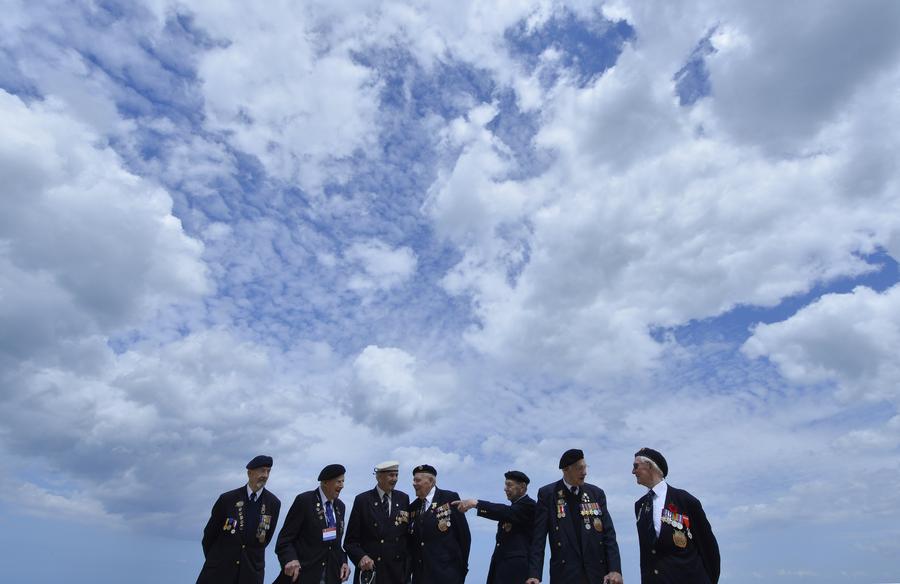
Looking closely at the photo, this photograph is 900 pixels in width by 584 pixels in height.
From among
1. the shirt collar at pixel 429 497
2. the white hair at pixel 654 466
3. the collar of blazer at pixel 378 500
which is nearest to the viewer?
the white hair at pixel 654 466

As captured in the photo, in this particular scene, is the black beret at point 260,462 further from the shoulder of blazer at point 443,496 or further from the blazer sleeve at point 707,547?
the blazer sleeve at point 707,547

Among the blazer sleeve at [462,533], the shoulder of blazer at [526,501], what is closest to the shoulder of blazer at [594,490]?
the shoulder of blazer at [526,501]

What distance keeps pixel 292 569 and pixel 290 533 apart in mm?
657

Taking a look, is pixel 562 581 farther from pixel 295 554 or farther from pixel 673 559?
pixel 295 554

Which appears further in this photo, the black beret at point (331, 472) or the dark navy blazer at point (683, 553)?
the black beret at point (331, 472)

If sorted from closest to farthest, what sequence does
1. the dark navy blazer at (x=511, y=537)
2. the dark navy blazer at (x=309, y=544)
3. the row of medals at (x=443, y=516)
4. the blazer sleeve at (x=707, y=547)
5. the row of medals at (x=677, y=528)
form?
the row of medals at (x=677, y=528) → the blazer sleeve at (x=707, y=547) → the dark navy blazer at (x=309, y=544) → the dark navy blazer at (x=511, y=537) → the row of medals at (x=443, y=516)

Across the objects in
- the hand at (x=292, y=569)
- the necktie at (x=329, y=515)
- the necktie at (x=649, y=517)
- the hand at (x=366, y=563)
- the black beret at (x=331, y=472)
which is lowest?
the hand at (x=292, y=569)

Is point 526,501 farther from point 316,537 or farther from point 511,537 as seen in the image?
point 316,537

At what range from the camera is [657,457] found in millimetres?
9109

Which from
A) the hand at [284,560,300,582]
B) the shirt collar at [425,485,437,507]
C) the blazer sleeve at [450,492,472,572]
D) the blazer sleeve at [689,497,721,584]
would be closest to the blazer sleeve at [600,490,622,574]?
the blazer sleeve at [689,497,721,584]

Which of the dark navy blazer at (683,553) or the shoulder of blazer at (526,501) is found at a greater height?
the shoulder of blazer at (526,501)

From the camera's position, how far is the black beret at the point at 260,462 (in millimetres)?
10523

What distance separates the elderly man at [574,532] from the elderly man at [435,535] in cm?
154

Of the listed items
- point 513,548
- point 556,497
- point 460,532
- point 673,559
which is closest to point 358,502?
point 460,532
